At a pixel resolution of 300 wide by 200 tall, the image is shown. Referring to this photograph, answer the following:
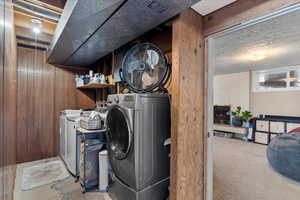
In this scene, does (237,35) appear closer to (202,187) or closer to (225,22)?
(225,22)

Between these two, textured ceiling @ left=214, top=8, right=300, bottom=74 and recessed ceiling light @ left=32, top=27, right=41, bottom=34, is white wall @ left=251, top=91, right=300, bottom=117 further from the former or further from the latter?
recessed ceiling light @ left=32, top=27, right=41, bottom=34

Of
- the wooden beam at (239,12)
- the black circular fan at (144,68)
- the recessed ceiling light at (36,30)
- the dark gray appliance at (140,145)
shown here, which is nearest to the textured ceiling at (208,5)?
the wooden beam at (239,12)

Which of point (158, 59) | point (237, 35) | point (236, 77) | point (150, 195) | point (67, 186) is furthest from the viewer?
point (236, 77)

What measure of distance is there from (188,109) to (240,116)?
4486mm

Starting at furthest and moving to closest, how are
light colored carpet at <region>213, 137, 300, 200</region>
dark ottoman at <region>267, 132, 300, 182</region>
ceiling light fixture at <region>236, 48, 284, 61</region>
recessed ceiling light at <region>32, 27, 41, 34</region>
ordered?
ceiling light fixture at <region>236, 48, 284, 61</region>, recessed ceiling light at <region>32, 27, 41, 34</region>, light colored carpet at <region>213, 137, 300, 200</region>, dark ottoman at <region>267, 132, 300, 182</region>

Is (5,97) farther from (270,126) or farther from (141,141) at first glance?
(270,126)

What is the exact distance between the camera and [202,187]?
164 cm

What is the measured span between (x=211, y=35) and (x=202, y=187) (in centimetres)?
172

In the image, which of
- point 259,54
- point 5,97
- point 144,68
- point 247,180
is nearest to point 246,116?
point 259,54

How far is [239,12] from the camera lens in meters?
1.31

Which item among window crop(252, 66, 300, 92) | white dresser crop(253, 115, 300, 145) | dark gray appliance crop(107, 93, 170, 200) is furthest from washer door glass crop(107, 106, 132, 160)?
window crop(252, 66, 300, 92)

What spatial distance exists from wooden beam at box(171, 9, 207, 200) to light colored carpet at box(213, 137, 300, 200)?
26.8 inches

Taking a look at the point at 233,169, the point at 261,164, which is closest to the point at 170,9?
the point at 233,169

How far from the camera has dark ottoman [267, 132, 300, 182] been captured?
0.72m
